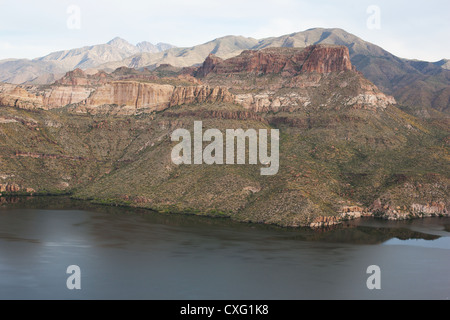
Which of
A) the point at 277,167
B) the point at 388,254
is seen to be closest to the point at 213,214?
the point at 277,167

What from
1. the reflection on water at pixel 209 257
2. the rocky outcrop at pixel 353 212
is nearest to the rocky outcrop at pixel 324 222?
the reflection on water at pixel 209 257

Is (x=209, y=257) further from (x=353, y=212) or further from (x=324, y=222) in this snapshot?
(x=353, y=212)

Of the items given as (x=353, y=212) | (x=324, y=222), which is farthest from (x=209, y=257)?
(x=353, y=212)

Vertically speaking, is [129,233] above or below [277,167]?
below

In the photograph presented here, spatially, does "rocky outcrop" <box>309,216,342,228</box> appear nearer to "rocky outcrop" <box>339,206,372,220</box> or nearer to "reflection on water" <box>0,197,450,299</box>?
"reflection on water" <box>0,197,450,299</box>

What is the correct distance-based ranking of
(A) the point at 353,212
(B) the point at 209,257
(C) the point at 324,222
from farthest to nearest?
(A) the point at 353,212 → (C) the point at 324,222 → (B) the point at 209,257

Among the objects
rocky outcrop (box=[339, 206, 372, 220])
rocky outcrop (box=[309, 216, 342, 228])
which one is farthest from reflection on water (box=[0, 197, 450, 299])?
rocky outcrop (box=[339, 206, 372, 220])
